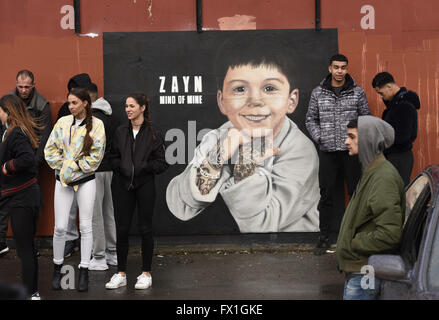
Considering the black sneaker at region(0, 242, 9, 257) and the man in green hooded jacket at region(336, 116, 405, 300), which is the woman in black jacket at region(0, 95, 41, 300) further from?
the man in green hooded jacket at region(336, 116, 405, 300)

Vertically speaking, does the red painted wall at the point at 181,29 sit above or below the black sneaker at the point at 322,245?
above

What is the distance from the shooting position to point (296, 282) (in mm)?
7391

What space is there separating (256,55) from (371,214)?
4923mm

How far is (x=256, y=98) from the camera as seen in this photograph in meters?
8.99

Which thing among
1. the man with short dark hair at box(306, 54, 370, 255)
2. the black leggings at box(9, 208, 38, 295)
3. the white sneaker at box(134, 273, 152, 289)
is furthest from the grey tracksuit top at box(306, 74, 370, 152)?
the black leggings at box(9, 208, 38, 295)

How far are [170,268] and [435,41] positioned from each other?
14.8 feet

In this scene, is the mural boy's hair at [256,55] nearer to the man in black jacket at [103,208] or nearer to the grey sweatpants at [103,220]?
the man in black jacket at [103,208]

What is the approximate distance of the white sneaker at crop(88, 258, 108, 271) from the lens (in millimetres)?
8125

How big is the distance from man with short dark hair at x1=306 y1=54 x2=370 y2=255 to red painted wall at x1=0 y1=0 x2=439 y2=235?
0.52m

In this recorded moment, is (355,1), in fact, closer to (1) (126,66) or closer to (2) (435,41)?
(2) (435,41)

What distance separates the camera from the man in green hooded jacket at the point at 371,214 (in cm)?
429

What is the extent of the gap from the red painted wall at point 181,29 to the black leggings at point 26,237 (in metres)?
2.93

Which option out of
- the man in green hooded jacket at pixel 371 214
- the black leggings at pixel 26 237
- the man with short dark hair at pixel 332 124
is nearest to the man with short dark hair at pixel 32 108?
the black leggings at pixel 26 237
